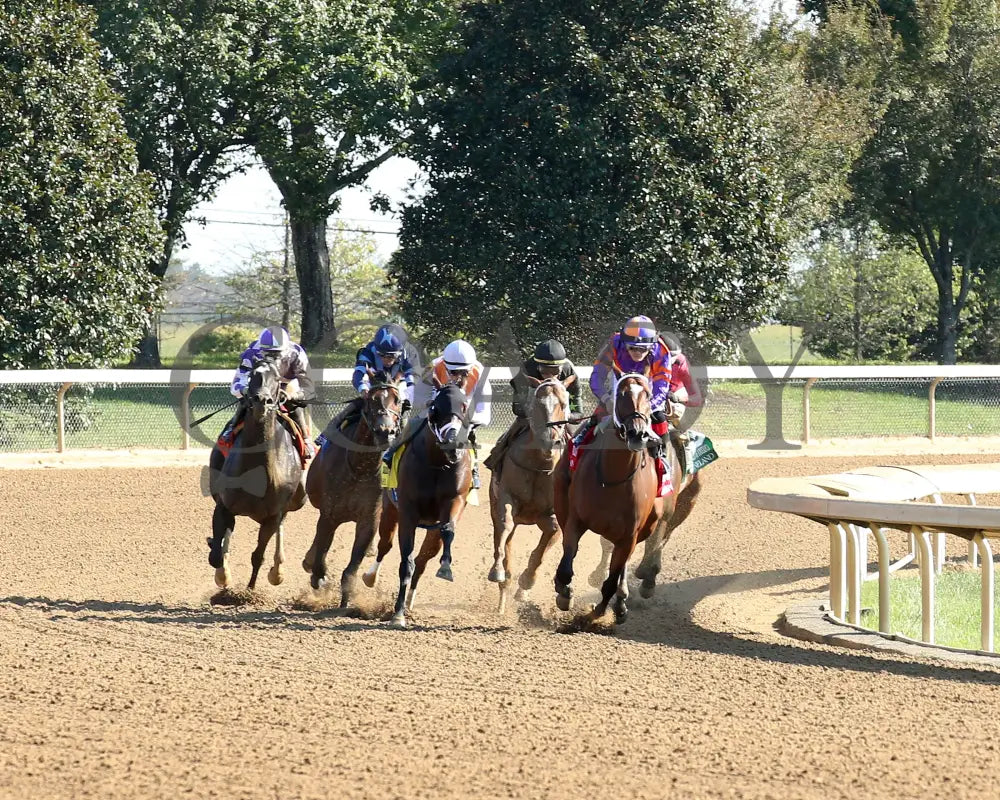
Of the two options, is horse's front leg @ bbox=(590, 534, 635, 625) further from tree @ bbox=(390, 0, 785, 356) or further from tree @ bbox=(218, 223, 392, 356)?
tree @ bbox=(218, 223, 392, 356)

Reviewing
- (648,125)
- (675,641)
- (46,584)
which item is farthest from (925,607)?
(648,125)

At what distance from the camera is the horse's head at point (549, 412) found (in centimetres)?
908

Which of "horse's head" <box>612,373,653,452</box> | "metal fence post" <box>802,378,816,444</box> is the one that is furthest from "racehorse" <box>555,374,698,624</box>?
"metal fence post" <box>802,378,816,444</box>

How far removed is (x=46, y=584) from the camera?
10039 mm

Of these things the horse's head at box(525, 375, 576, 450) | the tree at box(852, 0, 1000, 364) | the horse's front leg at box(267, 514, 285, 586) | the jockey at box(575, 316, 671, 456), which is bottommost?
the horse's front leg at box(267, 514, 285, 586)

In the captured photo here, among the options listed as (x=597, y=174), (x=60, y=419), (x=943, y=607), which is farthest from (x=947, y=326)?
(x=943, y=607)

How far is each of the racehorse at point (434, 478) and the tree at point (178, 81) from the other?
53.2 feet

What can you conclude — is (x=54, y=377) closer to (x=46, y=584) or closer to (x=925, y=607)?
(x=46, y=584)

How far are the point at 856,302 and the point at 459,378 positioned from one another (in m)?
30.6

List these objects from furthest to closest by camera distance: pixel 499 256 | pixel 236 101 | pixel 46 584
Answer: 1. pixel 236 101
2. pixel 499 256
3. pixel 46 584

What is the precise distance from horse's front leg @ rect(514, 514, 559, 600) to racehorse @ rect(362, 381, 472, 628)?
3.47ft

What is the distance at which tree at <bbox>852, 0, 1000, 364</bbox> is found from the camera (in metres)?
31.8

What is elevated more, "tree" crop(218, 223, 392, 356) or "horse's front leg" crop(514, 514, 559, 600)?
"tree" crop(218, 223, 392, 356)

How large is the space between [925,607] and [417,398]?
11.9 feet
